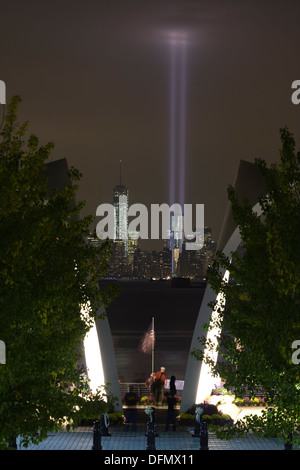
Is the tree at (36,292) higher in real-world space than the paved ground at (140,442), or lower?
higher

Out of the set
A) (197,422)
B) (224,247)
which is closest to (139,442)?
(197,422)

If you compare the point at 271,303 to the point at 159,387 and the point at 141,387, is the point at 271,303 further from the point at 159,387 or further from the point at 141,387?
the point at 141,387

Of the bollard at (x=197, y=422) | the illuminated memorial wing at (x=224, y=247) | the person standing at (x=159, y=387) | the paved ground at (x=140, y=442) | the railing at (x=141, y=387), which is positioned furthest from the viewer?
the railing at (x=141, y=387)

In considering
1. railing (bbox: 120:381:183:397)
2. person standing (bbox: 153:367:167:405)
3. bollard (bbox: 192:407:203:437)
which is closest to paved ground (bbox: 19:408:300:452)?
bollard (bbox: 192:407:203:437)

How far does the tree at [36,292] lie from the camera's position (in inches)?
430

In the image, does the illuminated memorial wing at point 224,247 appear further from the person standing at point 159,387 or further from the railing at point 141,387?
the railing at point 141,387

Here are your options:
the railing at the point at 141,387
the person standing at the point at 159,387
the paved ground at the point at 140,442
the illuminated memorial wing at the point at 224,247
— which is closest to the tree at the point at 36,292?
the paved ground at the point at 140,442

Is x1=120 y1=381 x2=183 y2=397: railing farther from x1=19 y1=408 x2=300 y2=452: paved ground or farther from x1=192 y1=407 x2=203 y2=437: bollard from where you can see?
x1=192 y1=407 x2=203 y2=437: bollard

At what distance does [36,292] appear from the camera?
11.3m

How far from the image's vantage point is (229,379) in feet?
48.0

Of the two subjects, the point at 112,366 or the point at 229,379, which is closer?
the point at 229,379

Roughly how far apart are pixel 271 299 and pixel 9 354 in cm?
494
